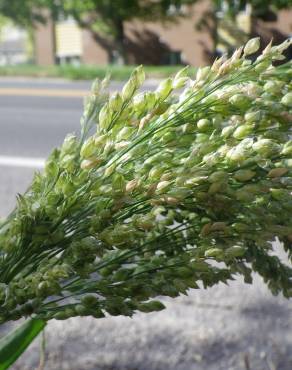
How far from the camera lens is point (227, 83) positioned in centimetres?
103

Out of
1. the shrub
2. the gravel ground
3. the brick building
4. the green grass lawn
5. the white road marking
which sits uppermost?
the brick building

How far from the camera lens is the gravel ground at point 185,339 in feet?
5.58

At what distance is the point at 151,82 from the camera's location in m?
19.3

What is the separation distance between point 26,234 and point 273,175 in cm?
38

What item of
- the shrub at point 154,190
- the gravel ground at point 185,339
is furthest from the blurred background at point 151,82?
the shrub at point 154,190

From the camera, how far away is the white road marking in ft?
17.1

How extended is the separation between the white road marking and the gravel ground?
3.32 metres

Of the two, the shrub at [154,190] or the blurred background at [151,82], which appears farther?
the blurred background at [151,82]

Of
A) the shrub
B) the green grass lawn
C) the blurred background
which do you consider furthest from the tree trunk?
the shrub

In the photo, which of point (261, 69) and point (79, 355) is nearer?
point (261, 69)

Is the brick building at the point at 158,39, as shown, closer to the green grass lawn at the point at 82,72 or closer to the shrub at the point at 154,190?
the green grass lawn at the point at 82,72

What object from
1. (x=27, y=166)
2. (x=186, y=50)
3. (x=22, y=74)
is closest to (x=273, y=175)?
(x=27, y=166)

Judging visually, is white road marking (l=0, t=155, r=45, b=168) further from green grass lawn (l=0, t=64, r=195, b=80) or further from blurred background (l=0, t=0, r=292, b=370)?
green grass lawn (l=0, t=64, r=195, b=80)

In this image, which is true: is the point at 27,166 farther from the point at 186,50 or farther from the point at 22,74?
the point at 186,50
